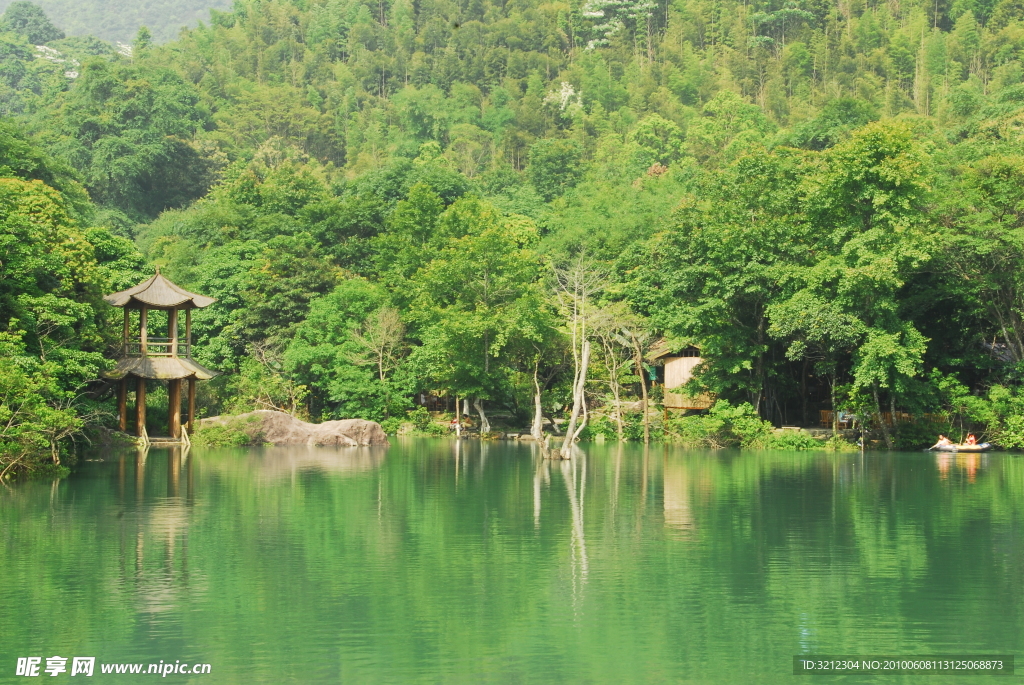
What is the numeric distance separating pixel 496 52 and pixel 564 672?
336ft

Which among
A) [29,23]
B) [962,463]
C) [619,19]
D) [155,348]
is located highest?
[29,23]

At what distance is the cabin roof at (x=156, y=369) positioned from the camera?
103 ft

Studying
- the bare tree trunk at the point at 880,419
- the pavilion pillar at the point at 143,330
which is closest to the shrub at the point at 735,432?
the bare tree trunk at the point at 880,419

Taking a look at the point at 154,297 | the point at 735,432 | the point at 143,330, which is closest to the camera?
the point at 154,297

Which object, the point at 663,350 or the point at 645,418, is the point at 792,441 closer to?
the point at 645,418

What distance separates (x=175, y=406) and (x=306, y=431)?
14.5ft

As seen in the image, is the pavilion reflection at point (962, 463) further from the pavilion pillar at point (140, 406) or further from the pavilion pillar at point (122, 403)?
the pavilion pillar at point (122, 403)

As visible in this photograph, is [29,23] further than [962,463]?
Yes

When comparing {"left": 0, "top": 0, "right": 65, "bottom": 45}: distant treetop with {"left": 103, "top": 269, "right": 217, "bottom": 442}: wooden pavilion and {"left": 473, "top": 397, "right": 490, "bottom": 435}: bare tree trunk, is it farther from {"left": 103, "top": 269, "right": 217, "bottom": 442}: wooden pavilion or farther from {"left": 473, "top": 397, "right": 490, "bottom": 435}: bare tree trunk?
{"left": 103, "top": 269, "right": 217, "bottom": 442}: wooden pavilion

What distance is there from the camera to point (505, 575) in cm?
1381

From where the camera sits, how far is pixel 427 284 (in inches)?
1544

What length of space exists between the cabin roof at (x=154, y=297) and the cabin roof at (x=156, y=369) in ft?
4.98

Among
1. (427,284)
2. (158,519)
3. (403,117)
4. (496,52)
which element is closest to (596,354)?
(427,284)

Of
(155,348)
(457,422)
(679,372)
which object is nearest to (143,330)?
(155,348)
